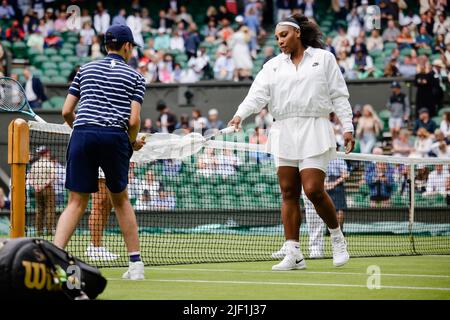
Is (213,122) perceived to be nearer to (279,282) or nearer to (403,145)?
(403,145)

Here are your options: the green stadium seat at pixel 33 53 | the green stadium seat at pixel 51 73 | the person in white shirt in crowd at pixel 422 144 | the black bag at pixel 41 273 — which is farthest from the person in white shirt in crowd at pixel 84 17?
the black bag at pixel 41 273

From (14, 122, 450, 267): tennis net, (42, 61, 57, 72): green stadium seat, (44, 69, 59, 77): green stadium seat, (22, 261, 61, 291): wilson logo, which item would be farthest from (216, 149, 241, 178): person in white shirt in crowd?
(42, 61, 57, 72): green stadium seat

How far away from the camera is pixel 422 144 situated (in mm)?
20922

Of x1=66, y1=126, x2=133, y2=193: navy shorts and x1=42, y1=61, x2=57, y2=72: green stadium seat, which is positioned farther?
x1=42, y1=61, x2=57, y2=72: green stadium seat

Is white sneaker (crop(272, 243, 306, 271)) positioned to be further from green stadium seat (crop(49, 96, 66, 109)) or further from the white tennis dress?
green stadium seat (crop(49, 96, 66, 109))

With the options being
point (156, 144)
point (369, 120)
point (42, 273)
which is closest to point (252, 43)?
point (369, 120)

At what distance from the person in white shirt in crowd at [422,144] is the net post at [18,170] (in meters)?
13.6

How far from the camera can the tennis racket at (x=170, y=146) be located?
985cm

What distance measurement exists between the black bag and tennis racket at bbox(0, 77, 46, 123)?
11.5 feet

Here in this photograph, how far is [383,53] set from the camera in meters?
25.1

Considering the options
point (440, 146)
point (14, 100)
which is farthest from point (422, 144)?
point (14, 100)

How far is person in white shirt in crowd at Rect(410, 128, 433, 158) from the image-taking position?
20719 millimetres

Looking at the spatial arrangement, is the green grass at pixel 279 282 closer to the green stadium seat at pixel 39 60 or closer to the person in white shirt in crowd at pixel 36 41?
the green stadium seat at pixel 39 60

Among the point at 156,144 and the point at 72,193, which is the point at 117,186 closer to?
the point at 72,193
